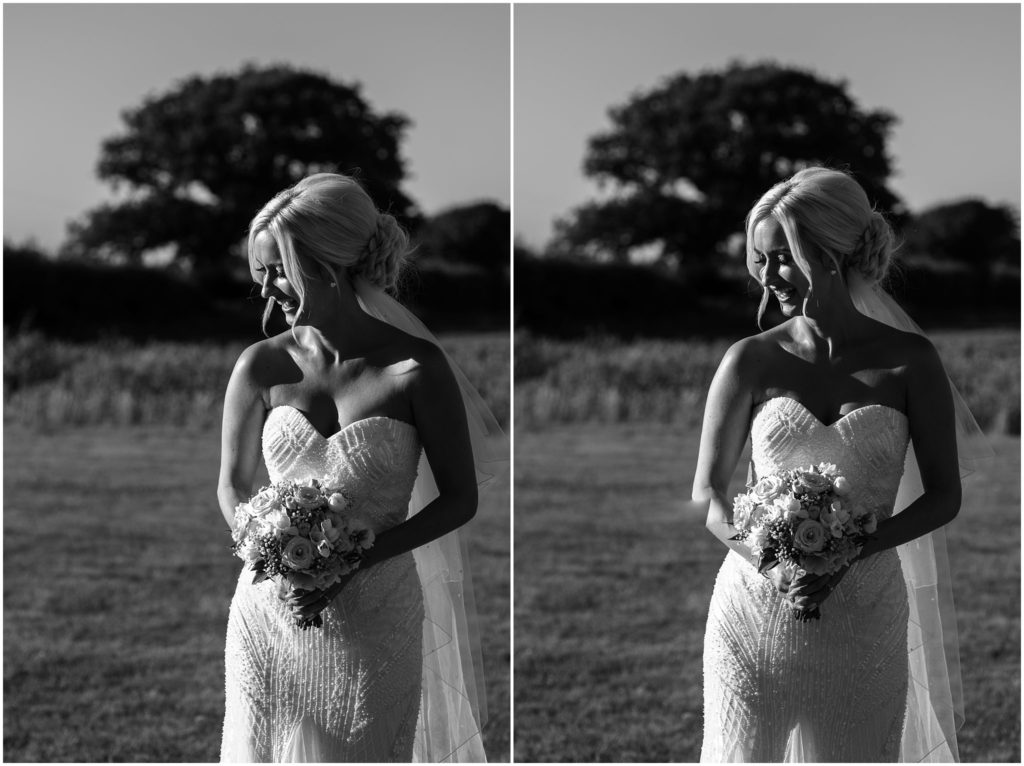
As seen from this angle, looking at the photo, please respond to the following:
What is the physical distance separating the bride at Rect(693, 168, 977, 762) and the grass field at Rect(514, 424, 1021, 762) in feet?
12.0

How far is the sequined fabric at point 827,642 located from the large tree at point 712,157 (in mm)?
4679

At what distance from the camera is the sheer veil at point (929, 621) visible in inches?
136

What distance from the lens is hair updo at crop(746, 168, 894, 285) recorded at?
310 centimetres

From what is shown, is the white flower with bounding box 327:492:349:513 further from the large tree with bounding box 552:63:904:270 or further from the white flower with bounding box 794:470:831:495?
the large tree with bounding box 552:63:904:270

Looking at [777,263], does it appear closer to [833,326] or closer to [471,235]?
[833,326]

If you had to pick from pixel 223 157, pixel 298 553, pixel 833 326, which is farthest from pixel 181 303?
pixel 833 326

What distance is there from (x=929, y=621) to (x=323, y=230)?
2.13m

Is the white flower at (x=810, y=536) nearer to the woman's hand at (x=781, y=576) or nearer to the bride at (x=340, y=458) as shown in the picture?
the woman's hand at (x=781, y=576)

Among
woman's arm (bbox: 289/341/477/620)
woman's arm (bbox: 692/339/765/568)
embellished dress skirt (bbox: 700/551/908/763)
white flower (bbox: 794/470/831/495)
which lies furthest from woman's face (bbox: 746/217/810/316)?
woman's arm (bbox: 289/341/477/620)

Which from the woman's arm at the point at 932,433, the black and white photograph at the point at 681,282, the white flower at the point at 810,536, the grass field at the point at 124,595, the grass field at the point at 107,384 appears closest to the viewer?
the white flower at the point at 810,536

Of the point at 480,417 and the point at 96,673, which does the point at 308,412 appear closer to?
the point at 480,417

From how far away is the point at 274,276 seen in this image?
10.3 feet

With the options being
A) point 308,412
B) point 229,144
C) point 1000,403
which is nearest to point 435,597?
point 308,412

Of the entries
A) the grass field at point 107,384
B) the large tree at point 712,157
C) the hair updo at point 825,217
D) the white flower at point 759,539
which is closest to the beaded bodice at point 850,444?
the white flower at point 759,539
